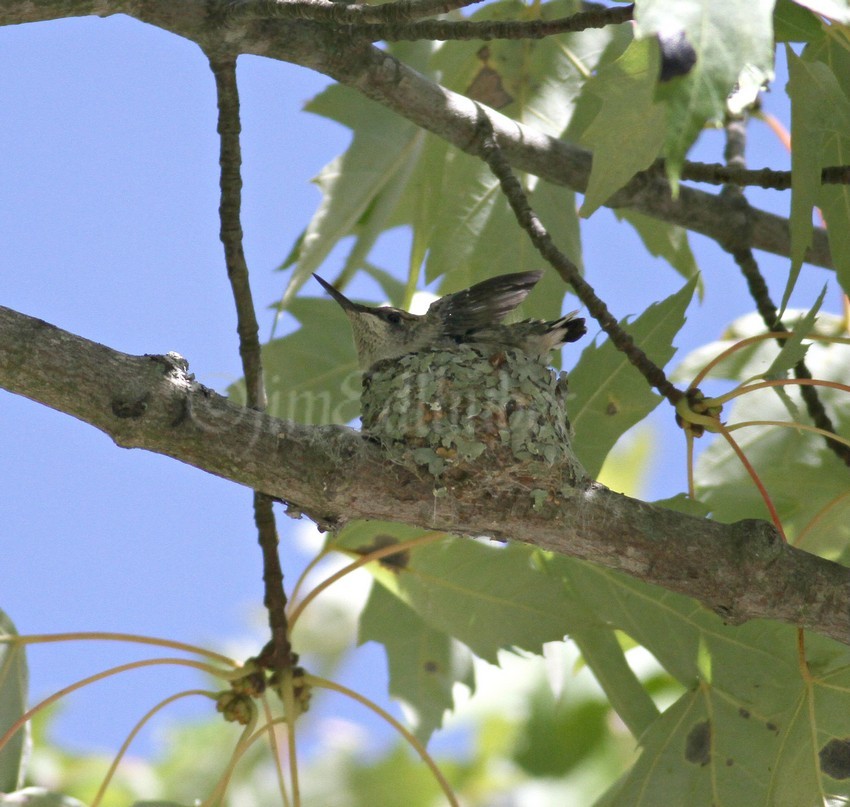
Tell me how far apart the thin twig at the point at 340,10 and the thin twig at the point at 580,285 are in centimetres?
62

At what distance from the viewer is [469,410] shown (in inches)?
109

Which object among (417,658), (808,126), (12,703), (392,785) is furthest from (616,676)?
(392,785)

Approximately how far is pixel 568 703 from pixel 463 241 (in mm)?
2235

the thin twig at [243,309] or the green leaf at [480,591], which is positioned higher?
the thin twig at [243,309]

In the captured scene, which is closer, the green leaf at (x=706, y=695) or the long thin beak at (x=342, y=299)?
the green leaf at (x=706, y=695)

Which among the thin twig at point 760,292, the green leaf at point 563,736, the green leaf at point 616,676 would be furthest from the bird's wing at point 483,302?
the green leaf at point 563,736

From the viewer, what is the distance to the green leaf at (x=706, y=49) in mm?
1311

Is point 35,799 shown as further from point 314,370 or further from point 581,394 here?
point 581,394

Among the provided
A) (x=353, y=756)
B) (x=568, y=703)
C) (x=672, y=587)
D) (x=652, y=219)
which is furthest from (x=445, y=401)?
(x=353, y=756)

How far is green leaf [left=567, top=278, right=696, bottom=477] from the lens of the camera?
278 cm

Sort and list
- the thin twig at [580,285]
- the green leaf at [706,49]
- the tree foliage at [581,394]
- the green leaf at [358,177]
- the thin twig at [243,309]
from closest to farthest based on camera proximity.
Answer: the green leaf at [706,49] < the tree foliage at [581,394] < the thin twig at [580,285] < the thin twig at [243,309] < the green leaf at [358,177]

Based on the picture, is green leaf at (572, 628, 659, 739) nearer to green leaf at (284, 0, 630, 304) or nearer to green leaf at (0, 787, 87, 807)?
green leaf at (284, 0, 630, 304)

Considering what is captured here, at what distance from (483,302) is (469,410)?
577 millimetres

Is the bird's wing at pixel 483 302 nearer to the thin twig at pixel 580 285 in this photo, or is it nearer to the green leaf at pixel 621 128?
the thin twig at pixel 580 285
